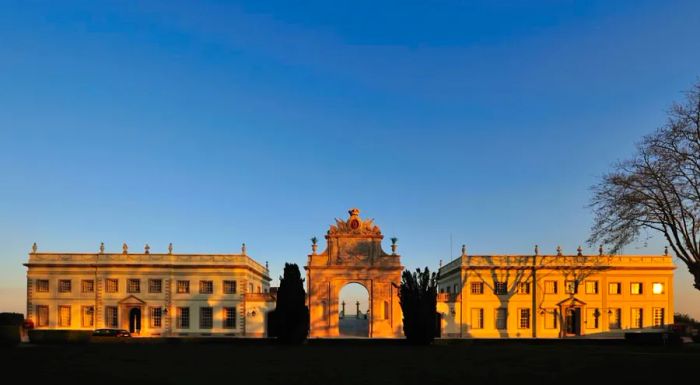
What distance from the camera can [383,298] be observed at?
6047 centimetres

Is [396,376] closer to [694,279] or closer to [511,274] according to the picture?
[694,279]

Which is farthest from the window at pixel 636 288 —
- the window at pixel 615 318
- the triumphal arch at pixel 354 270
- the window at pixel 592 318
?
the triumphal arch at pixel 354 270

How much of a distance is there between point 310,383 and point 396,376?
12.9 feet

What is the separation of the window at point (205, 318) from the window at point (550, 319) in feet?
111

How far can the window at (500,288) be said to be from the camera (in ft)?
206

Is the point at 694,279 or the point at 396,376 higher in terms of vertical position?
the point at 694,279

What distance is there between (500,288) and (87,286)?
4231cm

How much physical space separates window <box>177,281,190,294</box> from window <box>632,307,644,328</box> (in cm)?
4507

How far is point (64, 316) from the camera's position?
6288cm

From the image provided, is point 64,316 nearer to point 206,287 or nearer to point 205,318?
point 205,318

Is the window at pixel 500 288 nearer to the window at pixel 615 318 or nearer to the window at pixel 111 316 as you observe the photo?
the window at pixel 615 318

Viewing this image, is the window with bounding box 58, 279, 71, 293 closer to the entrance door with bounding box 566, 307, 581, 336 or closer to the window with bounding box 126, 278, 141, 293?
the window with bounding box 126, 278, 141, 293

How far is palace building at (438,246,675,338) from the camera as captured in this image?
61656mm

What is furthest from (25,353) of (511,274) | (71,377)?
(511,274)
